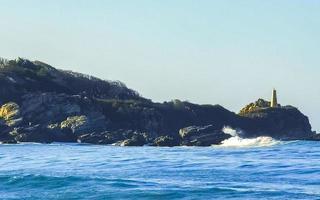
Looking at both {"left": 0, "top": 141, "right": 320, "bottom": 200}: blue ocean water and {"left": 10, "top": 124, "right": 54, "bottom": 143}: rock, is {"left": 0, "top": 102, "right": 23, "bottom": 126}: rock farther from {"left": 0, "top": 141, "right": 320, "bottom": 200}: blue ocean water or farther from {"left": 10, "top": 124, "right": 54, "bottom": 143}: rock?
{"left": 0, "top": 141, "right": 320, "bottom": 200}: blue ocean water

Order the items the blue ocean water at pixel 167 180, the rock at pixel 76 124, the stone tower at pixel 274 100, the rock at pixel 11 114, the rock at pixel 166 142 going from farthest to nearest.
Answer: the stone tower at pixel 274 100
the rock at pixel 11 114
the rock at pixel 76 124
the rock at pixel 166 142
the blue ocean water at pixel 167 180

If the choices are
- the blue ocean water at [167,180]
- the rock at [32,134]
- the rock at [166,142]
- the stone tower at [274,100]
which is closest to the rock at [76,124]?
the rock at [32,134]

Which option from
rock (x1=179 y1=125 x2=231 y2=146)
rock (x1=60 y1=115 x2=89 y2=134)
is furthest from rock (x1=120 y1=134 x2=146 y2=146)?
rock (x1=60 y1=115 x2=89 y2=134)

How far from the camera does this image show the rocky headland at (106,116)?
112 m

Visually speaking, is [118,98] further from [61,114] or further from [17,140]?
[17,140]

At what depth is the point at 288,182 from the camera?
3616cm

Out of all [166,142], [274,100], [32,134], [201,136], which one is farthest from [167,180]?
[274,100]

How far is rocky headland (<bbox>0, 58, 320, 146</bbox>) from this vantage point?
367ft

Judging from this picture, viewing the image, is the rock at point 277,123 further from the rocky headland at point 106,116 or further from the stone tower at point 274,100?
the stone tower at point 274,100

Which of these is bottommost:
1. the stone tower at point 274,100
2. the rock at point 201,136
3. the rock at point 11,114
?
the rock at point 201,136

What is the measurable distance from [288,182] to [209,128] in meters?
76.4

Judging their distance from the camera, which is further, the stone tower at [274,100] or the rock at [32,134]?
the stone tower at [274,100]

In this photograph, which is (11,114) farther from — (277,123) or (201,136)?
(277,123)

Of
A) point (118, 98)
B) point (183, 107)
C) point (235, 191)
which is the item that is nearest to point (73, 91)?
point (118, 98)
